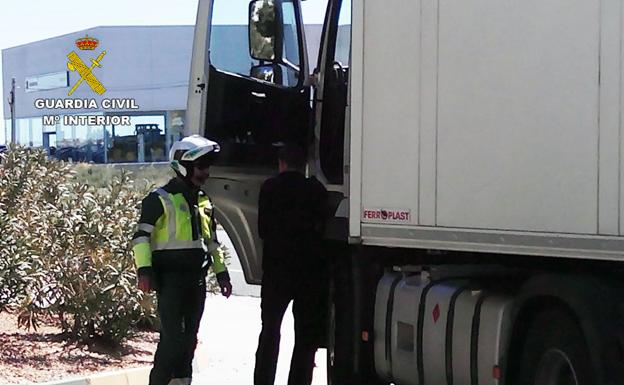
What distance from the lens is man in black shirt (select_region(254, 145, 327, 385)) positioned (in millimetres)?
7312

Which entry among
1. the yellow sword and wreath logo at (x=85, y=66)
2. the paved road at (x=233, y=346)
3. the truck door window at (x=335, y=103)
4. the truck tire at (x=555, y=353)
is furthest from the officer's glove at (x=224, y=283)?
the yellow sword and wreath logo at (x=85, y=66)

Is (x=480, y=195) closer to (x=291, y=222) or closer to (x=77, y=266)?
(x=291, y=222)

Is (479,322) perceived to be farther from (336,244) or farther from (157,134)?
(157,134)

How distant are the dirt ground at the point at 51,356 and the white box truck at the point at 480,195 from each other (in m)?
2.29

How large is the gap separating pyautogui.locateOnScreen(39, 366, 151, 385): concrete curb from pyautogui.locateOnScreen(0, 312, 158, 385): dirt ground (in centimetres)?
21

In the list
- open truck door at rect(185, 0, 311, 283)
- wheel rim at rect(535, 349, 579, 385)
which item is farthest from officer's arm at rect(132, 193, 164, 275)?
wheel rim at rect(535, 349, 579, 385)

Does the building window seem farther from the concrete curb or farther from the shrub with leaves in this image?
the concrete curb

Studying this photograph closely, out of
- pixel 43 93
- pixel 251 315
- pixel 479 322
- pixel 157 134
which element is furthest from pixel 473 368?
pixel 43 93

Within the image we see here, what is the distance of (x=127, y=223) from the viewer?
31.8 ft

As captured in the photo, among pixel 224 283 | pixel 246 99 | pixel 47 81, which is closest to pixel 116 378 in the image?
pixel 224 283

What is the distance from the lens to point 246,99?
27.4ft

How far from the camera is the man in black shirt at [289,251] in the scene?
7312 millimetres

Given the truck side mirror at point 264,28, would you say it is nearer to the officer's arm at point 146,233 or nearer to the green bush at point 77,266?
the officer's arm at point 146,233

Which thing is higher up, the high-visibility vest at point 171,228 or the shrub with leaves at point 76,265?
the high-visibility vest at point 171,228
